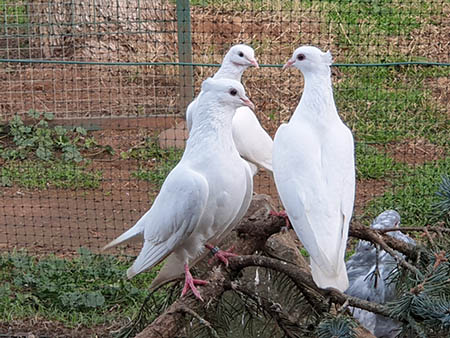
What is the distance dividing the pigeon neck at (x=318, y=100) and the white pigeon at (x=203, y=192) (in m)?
0.31

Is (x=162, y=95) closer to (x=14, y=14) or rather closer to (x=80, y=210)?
(x=14, y=14)

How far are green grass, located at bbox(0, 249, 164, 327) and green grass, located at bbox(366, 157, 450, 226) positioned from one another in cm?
171

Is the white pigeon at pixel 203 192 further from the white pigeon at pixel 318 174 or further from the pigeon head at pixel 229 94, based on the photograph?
the white pigeon at pixel 318 174

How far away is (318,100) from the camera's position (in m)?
3.29

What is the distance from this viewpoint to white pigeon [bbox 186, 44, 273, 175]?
4191 mm

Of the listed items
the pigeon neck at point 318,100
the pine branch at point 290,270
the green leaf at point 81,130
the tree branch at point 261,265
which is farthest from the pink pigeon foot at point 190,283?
the green leaf at point 81,130

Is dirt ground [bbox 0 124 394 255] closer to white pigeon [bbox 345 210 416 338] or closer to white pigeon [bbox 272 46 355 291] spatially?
white pigeon [bbox 345 210 416 338]

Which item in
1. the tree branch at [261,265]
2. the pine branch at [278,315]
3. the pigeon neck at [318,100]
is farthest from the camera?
the pigeon neck at [318,100]

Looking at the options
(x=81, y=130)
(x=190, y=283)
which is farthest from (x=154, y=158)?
(x=190, y=283)

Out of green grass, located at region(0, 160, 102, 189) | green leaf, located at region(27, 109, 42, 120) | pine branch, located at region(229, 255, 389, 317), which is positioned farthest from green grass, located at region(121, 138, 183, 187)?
pine branch, located at region(229, 255, 389, 317)

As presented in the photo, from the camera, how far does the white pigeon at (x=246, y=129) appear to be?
4191 millimetres

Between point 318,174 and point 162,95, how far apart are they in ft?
14.6

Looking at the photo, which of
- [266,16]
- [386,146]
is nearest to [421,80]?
[386,146]

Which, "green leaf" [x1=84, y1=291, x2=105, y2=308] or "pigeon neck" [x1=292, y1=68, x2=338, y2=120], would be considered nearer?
"pigeon neck" [x1=292, y1=68, x2=338, y2=120]
